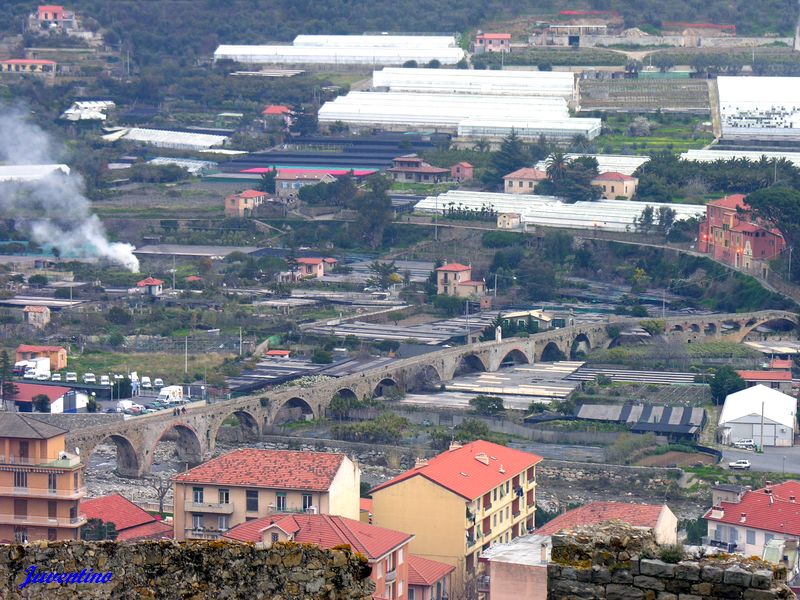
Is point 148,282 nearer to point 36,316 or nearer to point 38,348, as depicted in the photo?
point 36,316

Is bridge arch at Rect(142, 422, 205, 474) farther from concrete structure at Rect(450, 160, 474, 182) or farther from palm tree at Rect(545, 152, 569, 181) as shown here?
concrete structure at Rect(450, 160, 474, 182)

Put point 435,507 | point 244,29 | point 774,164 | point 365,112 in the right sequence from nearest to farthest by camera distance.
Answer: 1. point 435,507
2. point 774,164
3. point 365,112
4. point 244,29

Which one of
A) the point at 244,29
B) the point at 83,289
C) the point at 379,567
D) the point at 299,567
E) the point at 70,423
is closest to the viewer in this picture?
the point at 299,567

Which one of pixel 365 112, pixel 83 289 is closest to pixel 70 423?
pixel 83 289

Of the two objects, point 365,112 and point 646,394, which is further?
point 365,112

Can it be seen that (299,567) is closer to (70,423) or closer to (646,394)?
(70,423)

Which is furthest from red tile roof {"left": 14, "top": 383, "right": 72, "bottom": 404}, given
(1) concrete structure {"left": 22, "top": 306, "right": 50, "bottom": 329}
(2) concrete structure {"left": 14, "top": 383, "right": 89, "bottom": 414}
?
(1) concrete structure {"left": 22, "top": 306, "right": 50, "bottom": 329}

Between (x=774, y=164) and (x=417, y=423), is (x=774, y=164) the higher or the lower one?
the higher one
